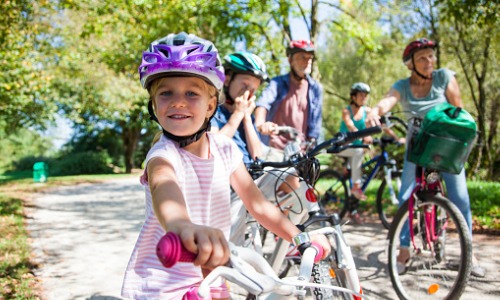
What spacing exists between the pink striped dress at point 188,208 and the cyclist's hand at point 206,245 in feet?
2.45

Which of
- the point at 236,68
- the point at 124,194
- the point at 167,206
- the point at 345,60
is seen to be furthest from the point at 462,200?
the point at 345,60

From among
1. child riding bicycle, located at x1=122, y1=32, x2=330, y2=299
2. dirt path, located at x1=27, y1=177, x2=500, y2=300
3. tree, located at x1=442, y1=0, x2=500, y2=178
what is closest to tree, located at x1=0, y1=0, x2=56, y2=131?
dirt path, located at x1=27, y1=177, x2=500, y2=300

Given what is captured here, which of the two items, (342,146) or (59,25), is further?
(59,25)

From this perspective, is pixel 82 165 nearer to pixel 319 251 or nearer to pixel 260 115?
pixel 260 115

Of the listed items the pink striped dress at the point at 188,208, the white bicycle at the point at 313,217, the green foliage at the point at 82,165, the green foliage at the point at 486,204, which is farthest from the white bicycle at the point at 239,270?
the green foliage at the point at 82,165

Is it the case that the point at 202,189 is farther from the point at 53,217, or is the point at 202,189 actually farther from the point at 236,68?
the point at 53,217

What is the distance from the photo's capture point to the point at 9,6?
719 cm

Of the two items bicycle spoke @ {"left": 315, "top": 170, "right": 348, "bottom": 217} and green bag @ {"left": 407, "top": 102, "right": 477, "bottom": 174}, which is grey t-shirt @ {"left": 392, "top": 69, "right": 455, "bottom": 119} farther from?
bicycle spoke @ {"left": 315, "top": 170, "right": 348, "bottom": 217}

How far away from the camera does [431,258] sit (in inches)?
153

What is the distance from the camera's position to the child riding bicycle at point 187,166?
1838 millimetres

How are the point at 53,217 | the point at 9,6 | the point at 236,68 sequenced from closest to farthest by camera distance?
the point at 236,68 < the point at 9,6 < the point at 53,217

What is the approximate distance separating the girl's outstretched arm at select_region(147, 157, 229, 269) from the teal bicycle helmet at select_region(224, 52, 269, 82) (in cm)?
174

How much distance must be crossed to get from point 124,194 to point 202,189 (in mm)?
11427

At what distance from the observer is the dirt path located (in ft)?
13.1
